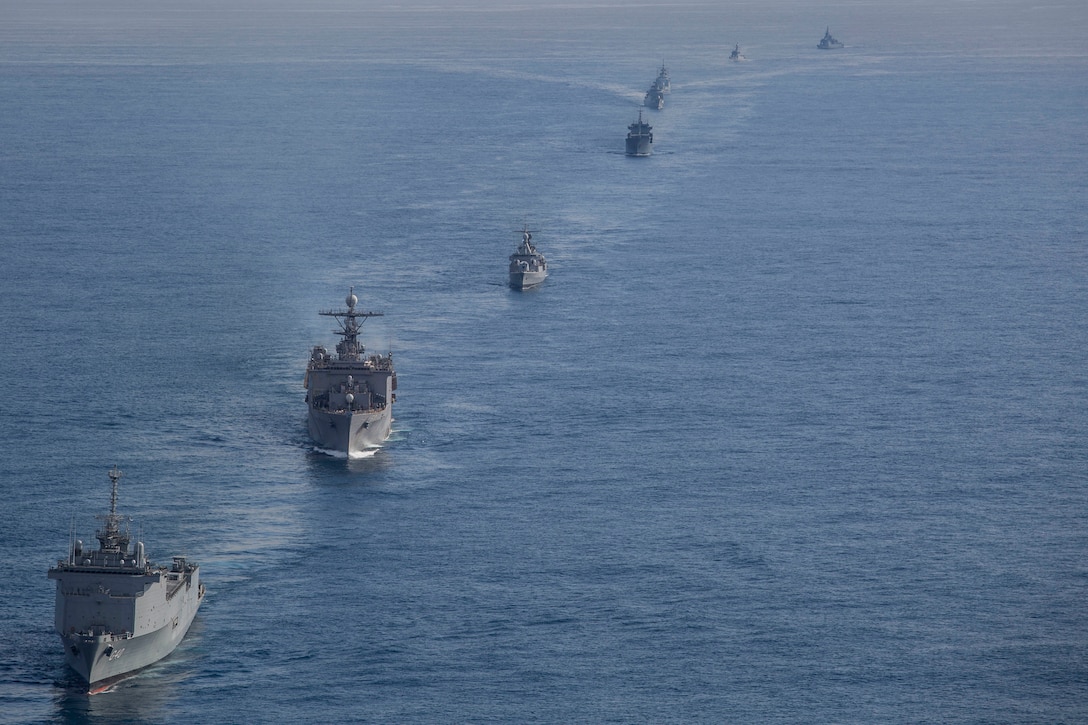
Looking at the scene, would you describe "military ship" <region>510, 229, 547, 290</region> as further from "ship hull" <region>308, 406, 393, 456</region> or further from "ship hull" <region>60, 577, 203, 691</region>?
"ship hull" <region>60, 577, 203, 691</region>

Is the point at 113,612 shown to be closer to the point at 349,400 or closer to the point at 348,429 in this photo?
the point at 348,429

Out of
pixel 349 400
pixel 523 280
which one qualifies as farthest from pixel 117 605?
pixel 523 280

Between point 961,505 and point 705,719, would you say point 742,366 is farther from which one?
point 705,719

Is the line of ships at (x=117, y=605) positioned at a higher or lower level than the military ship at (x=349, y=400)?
lower

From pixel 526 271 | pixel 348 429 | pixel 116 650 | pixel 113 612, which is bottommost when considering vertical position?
pixel 116 650

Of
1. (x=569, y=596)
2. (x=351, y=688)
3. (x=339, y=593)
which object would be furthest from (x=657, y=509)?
(x=351, y=688)

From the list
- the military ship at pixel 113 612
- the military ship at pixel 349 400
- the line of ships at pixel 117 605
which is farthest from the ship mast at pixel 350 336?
the military ship at pixel 113 612

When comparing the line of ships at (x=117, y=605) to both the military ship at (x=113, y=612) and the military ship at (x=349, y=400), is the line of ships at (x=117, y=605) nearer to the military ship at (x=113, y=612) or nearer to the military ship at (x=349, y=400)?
the military ship at (x=113, y=612)

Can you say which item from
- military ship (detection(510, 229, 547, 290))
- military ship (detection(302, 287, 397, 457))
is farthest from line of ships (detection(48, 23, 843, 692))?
military ship (detection(510, 229, 547, 290))
